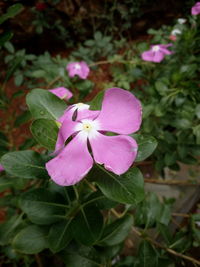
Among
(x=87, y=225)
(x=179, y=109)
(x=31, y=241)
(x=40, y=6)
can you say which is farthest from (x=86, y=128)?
(x=40, y=6)

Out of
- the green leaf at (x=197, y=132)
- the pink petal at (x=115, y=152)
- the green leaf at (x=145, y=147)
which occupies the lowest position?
the green leaf at (x=197, y=132)

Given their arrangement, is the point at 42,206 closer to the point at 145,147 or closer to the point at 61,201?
the point at 61,201

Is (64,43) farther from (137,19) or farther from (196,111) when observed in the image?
(196,111)

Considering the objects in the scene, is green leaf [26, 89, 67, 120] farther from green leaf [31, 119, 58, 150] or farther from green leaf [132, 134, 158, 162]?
green leaf [132, 134, 158, 162]

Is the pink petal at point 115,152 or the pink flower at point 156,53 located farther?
the pink flower at point 156,53

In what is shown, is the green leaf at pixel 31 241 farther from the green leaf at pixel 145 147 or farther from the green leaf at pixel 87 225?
the green leaf at pixel 145 147

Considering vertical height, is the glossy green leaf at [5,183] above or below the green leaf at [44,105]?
below

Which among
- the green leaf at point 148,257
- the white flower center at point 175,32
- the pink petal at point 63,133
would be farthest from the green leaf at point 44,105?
the white flower center at point 175,32
